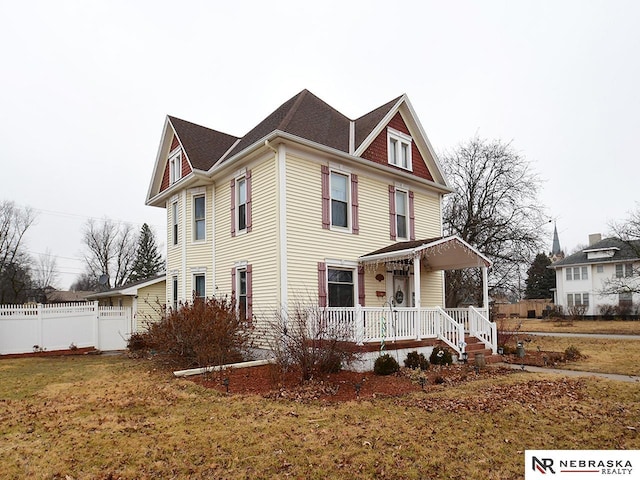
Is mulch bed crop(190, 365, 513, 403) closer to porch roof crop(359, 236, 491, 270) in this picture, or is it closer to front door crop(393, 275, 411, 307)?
porch roof crop(359, 236, 491, 270)

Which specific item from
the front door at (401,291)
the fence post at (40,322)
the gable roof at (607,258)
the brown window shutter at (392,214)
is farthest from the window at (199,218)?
the gable roof at (607,258)

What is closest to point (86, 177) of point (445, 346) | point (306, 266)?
point (306, 266)

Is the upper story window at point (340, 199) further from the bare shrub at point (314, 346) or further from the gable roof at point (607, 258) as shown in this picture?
the gable roof at point (607, 258)

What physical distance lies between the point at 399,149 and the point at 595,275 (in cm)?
3618

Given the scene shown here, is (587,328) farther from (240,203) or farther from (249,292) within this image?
(240,203)

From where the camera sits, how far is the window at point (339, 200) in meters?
13.7

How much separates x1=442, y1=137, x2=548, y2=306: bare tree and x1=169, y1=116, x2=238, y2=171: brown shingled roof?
1356 centimetres

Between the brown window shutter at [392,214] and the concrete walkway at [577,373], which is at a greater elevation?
the brown window shutter at [392,214]

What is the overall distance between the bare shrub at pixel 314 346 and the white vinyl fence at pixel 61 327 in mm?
10382

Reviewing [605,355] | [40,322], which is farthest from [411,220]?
[40,322]

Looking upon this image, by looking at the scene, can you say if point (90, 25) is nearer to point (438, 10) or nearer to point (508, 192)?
point (438, 10)

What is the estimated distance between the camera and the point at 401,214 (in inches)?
622

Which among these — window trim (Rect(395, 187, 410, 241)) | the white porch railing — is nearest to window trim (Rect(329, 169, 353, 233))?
window trim (Rect(395, 187, 410, 241))

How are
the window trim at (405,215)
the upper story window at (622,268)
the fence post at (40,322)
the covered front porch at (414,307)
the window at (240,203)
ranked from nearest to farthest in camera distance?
the covered front porch at (414,307)
the window at (240,203)
the window trim at (405,215)
the fence post at (40,322)
the upper story window at (622,268)
